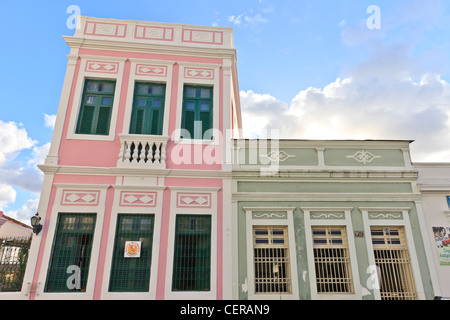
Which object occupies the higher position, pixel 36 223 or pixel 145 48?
pixel 145 48

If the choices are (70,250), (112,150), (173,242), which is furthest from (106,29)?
(173,242)

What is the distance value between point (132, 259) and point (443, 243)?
7.97 m

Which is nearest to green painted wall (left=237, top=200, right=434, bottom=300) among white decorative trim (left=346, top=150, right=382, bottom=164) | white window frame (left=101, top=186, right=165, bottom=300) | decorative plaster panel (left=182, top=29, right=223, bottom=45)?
white decorative trim (left=346, top=150, right=382, bottom=164)

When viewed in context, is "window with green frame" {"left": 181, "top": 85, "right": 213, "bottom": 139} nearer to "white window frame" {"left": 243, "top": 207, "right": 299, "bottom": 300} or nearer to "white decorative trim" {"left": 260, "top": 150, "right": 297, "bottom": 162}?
"white decorative trim" {"left": 260, "top": 150, "right": 297, "bottom": 162}

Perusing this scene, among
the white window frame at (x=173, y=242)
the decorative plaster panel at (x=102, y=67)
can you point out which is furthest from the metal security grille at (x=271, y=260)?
the decorative plaster panel at (x=102, y=67)

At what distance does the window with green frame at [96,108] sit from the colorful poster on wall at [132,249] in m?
3.16

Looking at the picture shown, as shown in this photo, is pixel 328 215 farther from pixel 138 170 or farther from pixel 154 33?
pixel 154 33

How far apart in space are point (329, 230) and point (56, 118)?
8107 millimetres

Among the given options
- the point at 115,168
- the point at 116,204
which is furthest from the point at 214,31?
the point at 116,204

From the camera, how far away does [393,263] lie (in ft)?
25.5

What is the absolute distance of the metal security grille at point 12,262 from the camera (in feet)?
24.6

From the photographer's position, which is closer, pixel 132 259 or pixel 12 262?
pixel 132 259

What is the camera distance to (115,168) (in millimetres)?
7895
